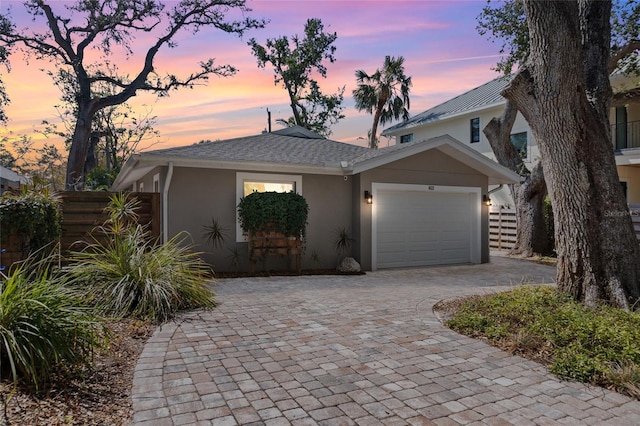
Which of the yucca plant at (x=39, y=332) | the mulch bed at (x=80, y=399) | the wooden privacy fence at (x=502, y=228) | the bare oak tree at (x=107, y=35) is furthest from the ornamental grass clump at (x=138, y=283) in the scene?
the bare oak tree at (x=107, y=35)

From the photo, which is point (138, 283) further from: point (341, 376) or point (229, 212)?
point (229, 212)

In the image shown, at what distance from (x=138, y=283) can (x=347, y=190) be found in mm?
5968

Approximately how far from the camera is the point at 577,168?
5609 millimetres

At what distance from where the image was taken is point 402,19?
25.3 ft

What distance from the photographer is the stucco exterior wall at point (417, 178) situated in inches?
400

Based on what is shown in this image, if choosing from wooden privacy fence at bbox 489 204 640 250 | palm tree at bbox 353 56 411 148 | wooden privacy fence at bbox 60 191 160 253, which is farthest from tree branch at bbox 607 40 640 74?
palm tree at bbox 353 56 411 148

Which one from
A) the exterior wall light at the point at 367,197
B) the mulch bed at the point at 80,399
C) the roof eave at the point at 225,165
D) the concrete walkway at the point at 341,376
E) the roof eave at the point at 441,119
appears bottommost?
the concrete walkway at the point at 341,376

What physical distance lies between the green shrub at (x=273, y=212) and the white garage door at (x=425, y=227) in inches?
83.9

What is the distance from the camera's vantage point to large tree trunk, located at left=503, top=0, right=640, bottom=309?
5508 millimetres

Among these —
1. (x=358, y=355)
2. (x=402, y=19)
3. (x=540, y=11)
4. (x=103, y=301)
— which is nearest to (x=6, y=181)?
(x=103, y=301)

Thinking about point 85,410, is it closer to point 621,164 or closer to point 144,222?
point 144,222

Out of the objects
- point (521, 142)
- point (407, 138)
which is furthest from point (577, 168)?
point (407, 138)

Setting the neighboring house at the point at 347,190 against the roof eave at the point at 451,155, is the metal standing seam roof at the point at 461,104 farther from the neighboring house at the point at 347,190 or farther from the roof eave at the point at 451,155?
the neighboring house at the point at 347,190

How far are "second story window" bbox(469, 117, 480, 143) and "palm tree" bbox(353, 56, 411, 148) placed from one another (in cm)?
541
